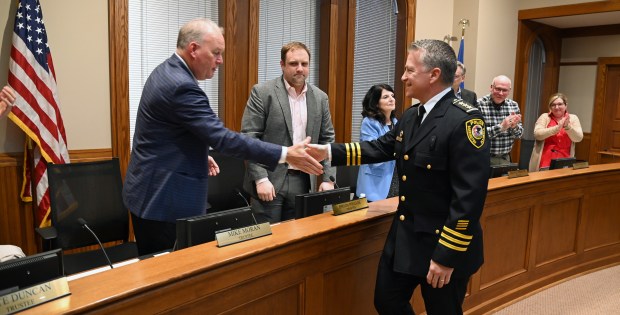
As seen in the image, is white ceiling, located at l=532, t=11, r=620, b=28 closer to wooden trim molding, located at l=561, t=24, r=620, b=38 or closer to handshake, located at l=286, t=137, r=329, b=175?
wooden trim molding, located at l=561, t=24, r=620, b=38

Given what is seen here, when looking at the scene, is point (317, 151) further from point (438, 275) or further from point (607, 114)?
point (607, 114)

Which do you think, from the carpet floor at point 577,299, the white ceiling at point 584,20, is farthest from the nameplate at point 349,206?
the white ceiling at point 584,20

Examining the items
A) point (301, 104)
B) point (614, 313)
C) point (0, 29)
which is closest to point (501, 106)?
point (614, 313)

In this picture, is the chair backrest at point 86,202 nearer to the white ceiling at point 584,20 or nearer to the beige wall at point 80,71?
the beige wall at point 80,71

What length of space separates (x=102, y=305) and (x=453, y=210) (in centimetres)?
107

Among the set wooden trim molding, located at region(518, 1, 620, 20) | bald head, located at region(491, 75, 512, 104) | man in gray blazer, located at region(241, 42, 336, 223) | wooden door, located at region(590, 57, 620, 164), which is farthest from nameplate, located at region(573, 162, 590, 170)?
wooden door, located at region(590, 57, 620, 164)

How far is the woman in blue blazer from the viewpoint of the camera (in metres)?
3.10

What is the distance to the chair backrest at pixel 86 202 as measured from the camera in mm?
2543

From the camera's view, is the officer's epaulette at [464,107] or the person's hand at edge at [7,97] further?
the person's hand at edge at [7,97]

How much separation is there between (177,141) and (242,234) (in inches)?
18.8

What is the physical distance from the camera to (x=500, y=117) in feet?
12.4

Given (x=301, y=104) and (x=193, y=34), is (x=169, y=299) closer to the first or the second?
(x=193, y=34)

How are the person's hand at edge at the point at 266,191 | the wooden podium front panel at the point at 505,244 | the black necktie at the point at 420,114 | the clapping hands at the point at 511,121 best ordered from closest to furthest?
1. the black necktie at the point at 420,114
2. the person's hand at edge at the point at 266,191
3. the wooden podium front panel at the point at 505,244
4. the clapping hands at the point at 511,121

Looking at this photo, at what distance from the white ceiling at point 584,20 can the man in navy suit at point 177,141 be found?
6.10 m
